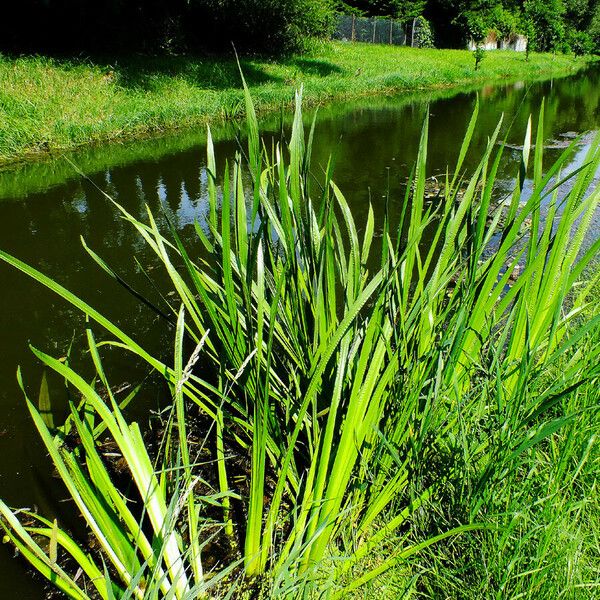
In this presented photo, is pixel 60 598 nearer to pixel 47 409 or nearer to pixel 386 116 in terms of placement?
pixel 47 409

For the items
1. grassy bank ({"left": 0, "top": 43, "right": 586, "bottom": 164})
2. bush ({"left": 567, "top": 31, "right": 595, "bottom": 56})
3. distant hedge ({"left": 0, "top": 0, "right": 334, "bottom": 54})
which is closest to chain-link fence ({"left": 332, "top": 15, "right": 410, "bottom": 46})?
distant hedge ({"left": 0, "top": 0, "right": 334, "bottom": 54})

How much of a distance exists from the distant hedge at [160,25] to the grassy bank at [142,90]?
112 cm

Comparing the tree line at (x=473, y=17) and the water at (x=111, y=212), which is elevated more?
the tree line at (x=473, y=17)

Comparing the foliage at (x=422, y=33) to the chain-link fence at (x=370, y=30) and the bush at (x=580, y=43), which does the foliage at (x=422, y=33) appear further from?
the bush at (x=580, y=43)

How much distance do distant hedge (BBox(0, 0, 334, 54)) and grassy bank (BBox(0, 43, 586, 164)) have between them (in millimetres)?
1117

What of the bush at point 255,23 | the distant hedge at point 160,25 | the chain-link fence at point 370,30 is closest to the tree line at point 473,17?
the chain-link fence at point 370,30

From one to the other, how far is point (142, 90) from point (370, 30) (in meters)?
16.2

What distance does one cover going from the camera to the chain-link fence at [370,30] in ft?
66.5

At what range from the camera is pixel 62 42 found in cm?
1062

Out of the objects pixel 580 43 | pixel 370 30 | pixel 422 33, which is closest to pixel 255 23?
pixel 370 30

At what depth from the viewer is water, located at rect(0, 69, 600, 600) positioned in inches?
70.0

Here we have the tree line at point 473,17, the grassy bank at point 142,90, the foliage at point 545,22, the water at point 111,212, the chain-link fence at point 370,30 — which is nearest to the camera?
the water at point 111,212

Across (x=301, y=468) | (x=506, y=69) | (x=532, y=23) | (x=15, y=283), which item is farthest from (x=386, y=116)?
(x=532, y=23)

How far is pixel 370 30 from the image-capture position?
69.8 ft
